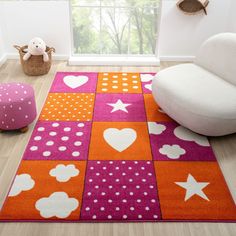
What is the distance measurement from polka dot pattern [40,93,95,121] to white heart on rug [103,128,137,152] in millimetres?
298

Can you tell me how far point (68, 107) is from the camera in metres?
2.92

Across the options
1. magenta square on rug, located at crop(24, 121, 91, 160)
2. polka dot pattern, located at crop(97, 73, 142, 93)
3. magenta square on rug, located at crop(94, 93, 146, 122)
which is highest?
magenta square on rug, located at crop(24, 121, 91, 160)

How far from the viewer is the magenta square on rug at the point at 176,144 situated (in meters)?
2.31

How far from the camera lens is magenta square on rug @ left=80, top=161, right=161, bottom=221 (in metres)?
1.83

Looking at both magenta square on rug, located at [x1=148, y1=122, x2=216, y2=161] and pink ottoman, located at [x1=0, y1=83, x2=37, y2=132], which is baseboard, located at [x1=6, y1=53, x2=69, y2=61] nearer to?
pink ottoman, located at [x1=0, y1=83, x2=37, y2=132]

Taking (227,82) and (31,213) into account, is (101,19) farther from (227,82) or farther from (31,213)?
(31,213)

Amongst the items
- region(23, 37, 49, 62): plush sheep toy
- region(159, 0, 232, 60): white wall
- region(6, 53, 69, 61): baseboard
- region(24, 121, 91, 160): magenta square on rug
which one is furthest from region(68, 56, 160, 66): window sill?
region(24, 121, 91, 160): magenta square on rug

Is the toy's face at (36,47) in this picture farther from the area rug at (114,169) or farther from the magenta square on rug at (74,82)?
the area rug at (114,169)

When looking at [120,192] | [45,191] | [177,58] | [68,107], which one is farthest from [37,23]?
[120,192]

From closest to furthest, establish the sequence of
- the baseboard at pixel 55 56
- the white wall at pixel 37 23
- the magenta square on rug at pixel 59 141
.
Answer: the magenta square on rug at pixel 59 141
the white wall at pixel 37 23
the baseboard at pixel 55 56

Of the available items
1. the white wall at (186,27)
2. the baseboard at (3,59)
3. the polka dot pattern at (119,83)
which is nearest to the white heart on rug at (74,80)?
the polka dot pattern at (119,83)

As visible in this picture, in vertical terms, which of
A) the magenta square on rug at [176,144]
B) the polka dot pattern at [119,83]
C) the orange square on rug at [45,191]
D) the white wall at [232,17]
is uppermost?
the white wall at [232,17]

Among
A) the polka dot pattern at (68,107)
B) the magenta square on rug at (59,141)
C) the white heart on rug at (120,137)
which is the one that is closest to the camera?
the magenta square on rug at (59,141)

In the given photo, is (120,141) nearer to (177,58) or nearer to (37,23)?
(177,58)
